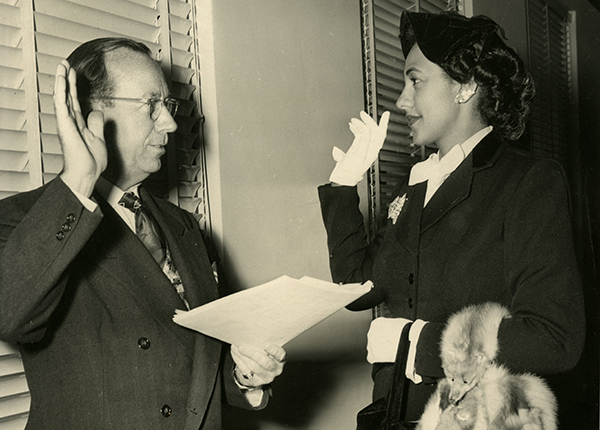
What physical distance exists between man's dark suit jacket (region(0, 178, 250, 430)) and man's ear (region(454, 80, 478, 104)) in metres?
1.02

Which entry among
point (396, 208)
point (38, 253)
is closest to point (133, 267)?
point (38, 253)

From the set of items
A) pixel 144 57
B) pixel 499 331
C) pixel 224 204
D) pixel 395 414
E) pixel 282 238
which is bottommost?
pixel 395 414

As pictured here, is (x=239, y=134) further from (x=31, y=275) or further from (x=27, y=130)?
(x=31, y=275)

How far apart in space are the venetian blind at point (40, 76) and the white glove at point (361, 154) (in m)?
0.56

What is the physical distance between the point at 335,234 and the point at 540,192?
67 cm

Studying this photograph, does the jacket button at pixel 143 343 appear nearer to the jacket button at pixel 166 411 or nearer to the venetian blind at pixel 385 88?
the jacket button at pixel 166 411

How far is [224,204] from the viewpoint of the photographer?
77.7 inches

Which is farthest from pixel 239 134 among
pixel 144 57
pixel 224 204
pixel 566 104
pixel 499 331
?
pixel 566 104

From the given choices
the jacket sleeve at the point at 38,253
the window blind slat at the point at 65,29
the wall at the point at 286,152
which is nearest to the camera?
the jacket sleeve at the point at 38,253

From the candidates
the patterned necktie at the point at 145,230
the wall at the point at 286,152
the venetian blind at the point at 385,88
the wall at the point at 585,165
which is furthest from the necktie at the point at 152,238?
the wall at the point at 585,165

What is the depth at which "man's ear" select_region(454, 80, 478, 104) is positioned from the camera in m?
1.71

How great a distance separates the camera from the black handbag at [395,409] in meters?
1.42

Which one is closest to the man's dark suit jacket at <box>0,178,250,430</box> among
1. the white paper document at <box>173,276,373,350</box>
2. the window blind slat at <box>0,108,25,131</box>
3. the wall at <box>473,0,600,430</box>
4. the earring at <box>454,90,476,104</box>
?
the white paper document at <box>173,276,373,350</box>

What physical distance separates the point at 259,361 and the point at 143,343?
0.27 meters
